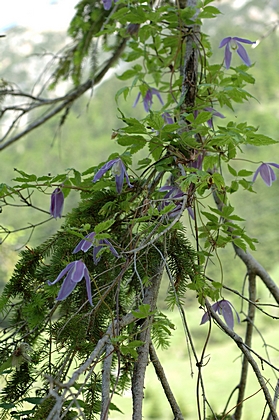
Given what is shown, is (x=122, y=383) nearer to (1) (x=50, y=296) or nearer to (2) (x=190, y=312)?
(1) (x=50, y=296)

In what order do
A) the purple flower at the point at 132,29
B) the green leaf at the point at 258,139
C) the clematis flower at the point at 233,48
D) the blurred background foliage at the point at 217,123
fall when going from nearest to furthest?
the green leaf at the point at 258,139, the clematis flower at the point at 233,48, the purple flower at the point at 132,29, the blurred background foliage at the point at 217,123

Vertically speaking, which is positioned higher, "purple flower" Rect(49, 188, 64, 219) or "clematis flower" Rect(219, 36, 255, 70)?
"clematis flower" Rect(219, 36, 255, 70)

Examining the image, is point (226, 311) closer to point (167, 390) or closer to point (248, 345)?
point (167, 390)

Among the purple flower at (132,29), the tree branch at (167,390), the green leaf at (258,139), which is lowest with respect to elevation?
the tree branch at (167,390)

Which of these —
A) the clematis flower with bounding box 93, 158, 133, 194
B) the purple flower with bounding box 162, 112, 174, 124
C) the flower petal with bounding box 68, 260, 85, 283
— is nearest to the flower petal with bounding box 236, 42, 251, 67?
the purple flower with bounding box 162, 112, 174, 124

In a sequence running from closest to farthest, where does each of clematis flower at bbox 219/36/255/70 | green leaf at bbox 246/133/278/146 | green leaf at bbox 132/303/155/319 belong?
green leaf at bbox 132/303/155/319, green leaf at bbox 246/133/278/146, clematis flower at bbox 219/36/255/70

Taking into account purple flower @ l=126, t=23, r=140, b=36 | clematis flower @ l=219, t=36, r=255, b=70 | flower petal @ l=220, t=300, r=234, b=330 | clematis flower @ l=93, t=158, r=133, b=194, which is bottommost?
flower petal @ l=220, t=300, r=234, b=330

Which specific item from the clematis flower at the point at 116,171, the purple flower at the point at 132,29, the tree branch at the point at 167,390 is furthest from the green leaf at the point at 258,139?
the purple flower at the point at 132,29

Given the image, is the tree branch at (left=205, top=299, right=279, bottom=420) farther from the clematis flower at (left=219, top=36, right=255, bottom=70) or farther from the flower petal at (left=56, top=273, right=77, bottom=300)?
the clematis flower at (left=219, top=36, right=255, bottom=70)

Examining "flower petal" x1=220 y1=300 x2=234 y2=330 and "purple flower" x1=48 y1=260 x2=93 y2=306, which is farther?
"flower petal" x1=220 y1=300 x2=234 y2=330

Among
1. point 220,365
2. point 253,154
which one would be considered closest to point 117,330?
point 220,365

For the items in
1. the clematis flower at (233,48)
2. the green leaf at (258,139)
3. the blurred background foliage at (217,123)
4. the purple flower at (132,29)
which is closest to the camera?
the green leaf at (258,139)

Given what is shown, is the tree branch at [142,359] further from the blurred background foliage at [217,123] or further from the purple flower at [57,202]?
the blurred background foliage at [217,123]

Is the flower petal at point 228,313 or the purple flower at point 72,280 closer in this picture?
the purple flower at point 72,280
